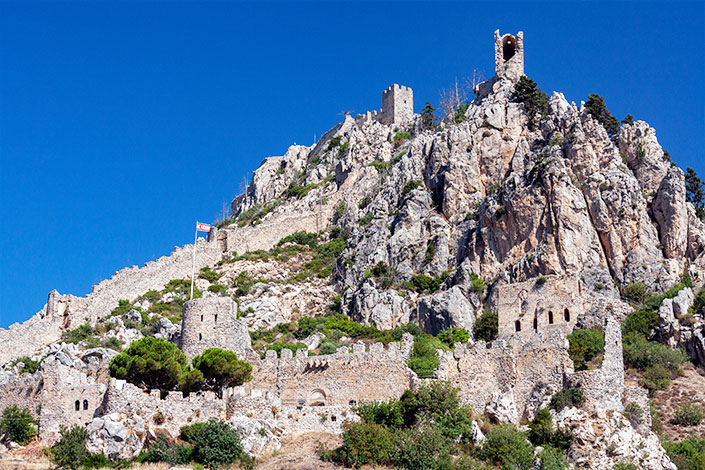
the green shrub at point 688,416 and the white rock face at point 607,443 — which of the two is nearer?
the white rock face at point 607,443

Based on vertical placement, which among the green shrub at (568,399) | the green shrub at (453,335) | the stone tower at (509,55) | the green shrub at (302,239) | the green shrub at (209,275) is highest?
the stone tower at (509,55)

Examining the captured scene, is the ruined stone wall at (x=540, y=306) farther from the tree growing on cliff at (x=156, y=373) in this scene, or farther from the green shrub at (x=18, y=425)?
the green shrub at (x=18, y=425)

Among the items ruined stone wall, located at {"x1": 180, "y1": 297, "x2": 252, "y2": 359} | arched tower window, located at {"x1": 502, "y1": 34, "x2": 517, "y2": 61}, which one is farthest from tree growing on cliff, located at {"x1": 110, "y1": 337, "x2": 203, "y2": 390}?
arched tower window, located at {"x1": 502, "y1": 34, "x2": 517, "y2": 61}

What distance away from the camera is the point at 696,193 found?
80.5 metres

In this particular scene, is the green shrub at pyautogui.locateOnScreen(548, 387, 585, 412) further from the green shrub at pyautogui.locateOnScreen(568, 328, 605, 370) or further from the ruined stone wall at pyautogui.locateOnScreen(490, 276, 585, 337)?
the ruined stone wall at pyautogui.locateOnScreen(490, 276, 585, 337)

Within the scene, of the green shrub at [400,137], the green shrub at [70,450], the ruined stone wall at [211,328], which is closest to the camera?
the green shrub at [70,450]

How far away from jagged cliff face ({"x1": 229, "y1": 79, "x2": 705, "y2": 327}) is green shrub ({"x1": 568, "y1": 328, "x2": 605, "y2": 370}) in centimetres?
1019

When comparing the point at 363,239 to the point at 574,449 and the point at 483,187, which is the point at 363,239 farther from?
the point at 574,449

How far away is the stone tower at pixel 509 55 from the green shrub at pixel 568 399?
191 feet

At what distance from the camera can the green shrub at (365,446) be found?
43.3 metres

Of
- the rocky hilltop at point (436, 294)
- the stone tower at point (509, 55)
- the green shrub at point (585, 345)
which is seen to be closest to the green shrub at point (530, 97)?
the rocky hilltop at point (436, 294)

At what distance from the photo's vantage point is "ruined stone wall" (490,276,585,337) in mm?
60812

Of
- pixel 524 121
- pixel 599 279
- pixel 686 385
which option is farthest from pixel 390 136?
pixel 686 385

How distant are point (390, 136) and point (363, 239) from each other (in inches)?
1109
